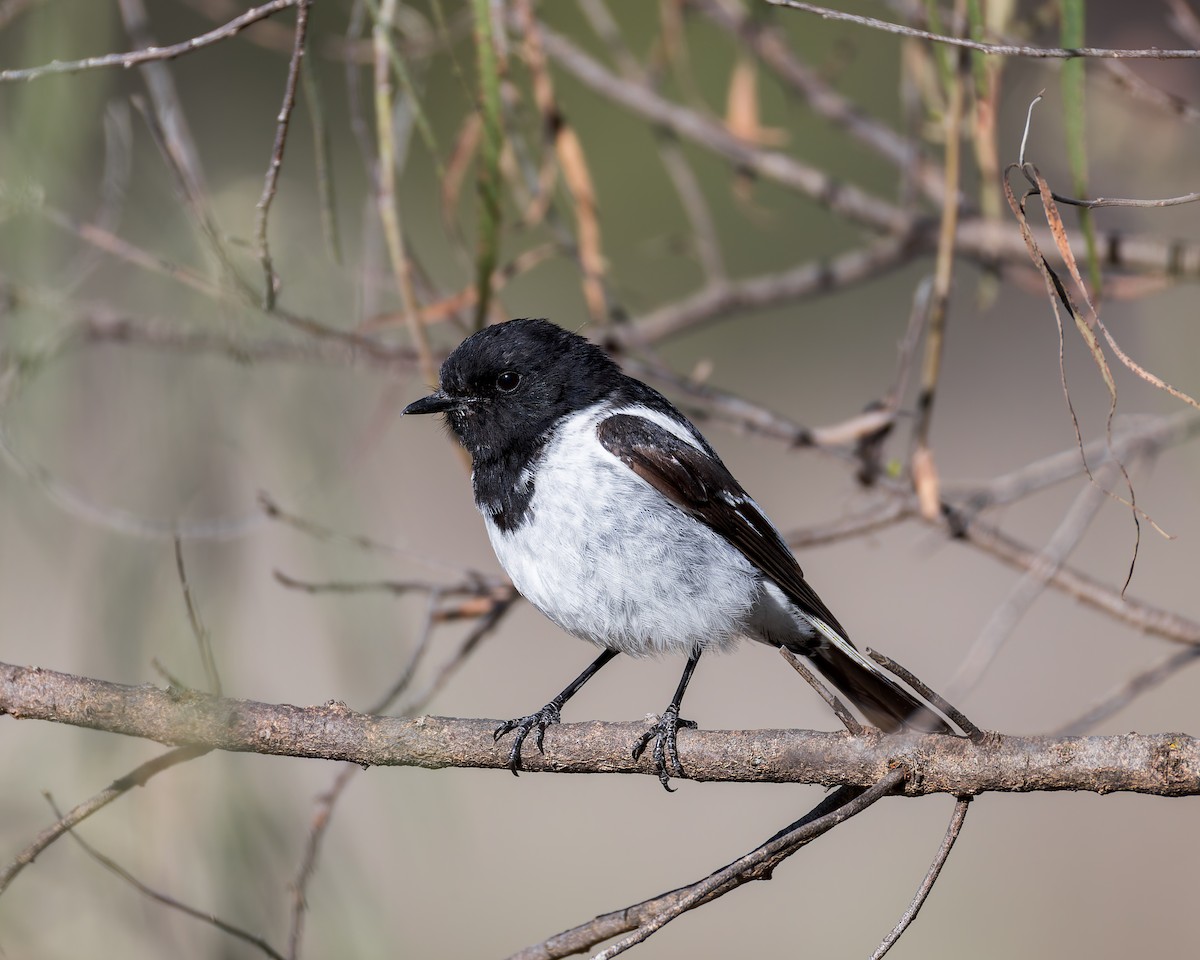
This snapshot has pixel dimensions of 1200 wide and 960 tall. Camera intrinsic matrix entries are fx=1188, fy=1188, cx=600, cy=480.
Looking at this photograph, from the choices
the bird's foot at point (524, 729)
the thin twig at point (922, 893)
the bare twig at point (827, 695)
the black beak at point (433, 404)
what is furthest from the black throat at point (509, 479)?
the thin twig at point (922, 893)

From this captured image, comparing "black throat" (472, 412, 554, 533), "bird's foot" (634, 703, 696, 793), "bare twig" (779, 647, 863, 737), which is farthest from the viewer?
"black throat" (472, 412, 554, 533)

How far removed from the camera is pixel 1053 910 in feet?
16.0

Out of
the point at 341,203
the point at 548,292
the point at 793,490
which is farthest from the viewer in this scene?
the point at 548,292

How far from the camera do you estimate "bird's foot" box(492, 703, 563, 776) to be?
6.23ft

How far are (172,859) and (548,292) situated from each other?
6.78 metres

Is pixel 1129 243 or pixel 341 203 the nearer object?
pixel 1129 243

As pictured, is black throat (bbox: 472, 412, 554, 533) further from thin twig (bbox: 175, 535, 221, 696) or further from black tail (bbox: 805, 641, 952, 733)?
thin twig (bbox: 175, 535, 221, 696)

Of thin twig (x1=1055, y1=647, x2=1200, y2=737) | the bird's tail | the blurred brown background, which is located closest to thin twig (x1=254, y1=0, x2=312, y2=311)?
the blurred brown background

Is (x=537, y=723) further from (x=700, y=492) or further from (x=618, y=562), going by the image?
(x=700, y=492)

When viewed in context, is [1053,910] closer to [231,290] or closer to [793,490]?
[793,490]

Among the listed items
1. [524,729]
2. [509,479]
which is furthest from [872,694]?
[509,479]

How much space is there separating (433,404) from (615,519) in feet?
1.71

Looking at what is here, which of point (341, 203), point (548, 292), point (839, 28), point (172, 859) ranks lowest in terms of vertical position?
point (172, 859)

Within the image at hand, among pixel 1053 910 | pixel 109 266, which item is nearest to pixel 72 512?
pixel 109 266
